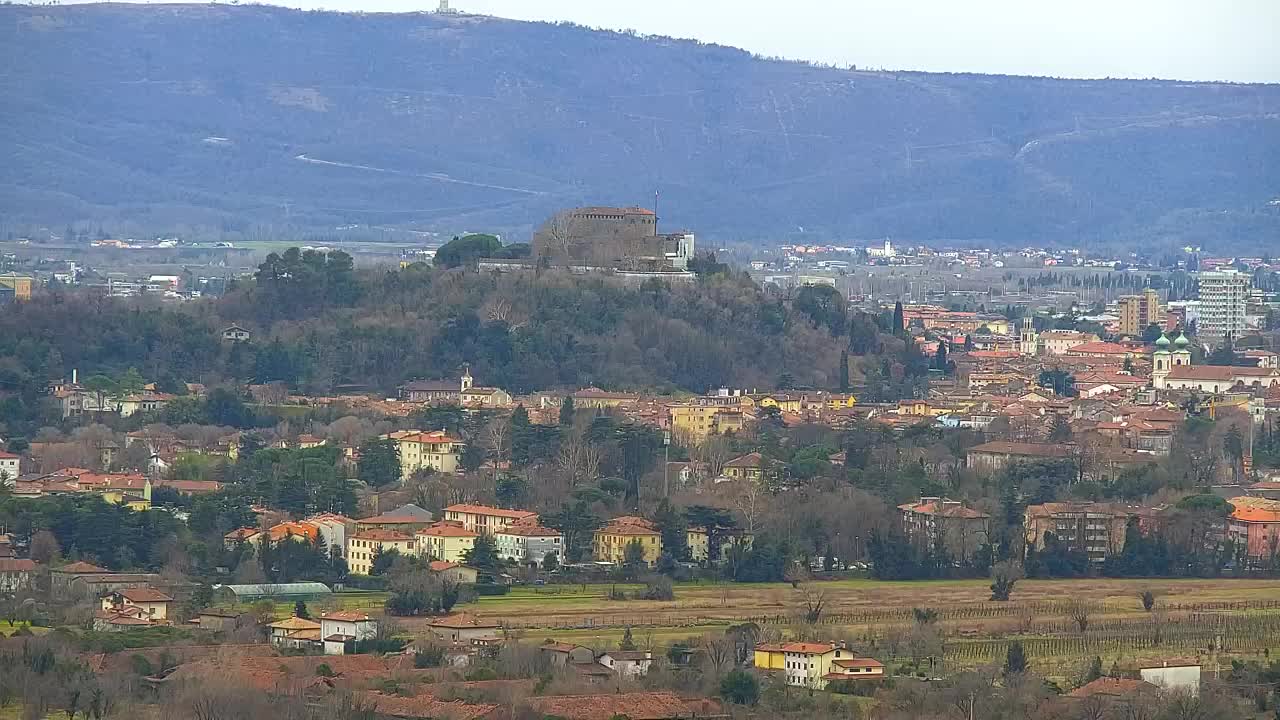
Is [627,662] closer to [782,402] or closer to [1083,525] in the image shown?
[1083,525]

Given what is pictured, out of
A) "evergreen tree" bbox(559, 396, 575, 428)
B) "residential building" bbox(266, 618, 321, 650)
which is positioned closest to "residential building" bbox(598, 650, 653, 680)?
"residential building" bbox(266, 618, 321, 650)

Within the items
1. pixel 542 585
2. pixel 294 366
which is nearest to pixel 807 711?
pixel 542 585

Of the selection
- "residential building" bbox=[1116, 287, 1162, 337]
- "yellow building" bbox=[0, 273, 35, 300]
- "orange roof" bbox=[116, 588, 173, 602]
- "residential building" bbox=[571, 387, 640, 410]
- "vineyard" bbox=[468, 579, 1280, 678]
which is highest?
"yellow building" bbox=[0, 273, 35, 300]

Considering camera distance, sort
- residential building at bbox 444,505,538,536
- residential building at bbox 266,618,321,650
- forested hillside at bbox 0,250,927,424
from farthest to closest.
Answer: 1. forested hillside at bbox 0,250,927,424
2. residential building at bbox 444,505,538,536
3. residential building at bbox 266,618,321,650

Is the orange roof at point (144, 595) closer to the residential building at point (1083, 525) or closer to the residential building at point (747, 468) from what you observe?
the residential building at point (1083, 525)

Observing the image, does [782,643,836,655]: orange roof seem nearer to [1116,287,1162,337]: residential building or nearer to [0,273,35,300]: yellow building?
[0,273,35,300]: yellow building

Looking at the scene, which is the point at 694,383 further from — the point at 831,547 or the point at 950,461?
the point at 831,547

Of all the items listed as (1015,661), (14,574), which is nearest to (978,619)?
(1015,661)
